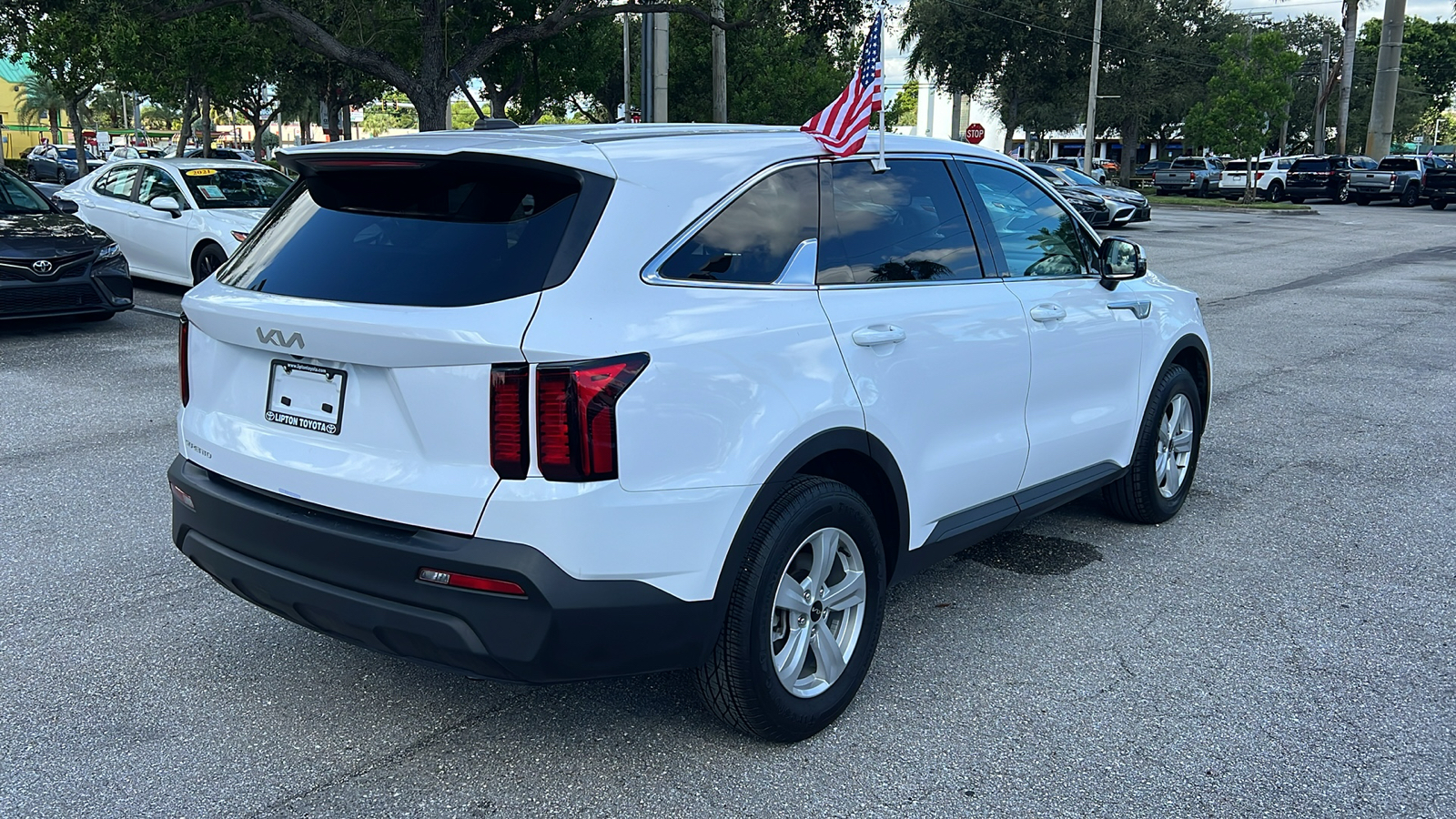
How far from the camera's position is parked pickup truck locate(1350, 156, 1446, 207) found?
43.3 meters

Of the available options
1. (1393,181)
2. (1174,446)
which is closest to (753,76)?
(1393,181)

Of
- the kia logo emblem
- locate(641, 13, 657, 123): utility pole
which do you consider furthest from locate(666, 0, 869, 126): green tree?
the kia logo emblem

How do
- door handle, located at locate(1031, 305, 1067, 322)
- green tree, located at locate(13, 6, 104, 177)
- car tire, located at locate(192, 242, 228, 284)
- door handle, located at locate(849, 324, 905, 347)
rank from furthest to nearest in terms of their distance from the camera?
green tree, located at locate(13, 6, 104, 177) < car tire, located at locate(192, 242, 228, 284) < door handle, located at locate(1031, 305, 1067, 322) < door handle, located at locate(849, 324, 905, 347)

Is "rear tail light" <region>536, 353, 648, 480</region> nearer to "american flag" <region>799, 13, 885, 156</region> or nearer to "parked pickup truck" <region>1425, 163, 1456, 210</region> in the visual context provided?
"american flag" <region>799, 13, 885, 156</region>

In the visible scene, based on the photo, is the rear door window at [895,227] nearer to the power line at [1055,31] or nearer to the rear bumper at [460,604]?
the rear bumper at [460,604]

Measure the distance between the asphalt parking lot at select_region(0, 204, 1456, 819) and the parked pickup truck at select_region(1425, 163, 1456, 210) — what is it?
40961mm

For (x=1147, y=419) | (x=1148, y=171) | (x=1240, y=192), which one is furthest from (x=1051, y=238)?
(x=1148, y=171)

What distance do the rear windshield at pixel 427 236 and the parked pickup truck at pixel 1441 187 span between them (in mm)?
45746

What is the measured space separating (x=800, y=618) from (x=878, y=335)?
855 millimetres

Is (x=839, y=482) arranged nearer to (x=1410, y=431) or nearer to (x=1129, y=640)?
(x=1129, y=640)

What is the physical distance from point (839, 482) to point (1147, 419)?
2309 mm

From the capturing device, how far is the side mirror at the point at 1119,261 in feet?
15.9

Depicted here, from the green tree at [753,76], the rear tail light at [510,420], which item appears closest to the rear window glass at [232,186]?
the rear tail light at [510,420]

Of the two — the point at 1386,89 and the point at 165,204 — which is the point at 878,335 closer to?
the point at 165,204
